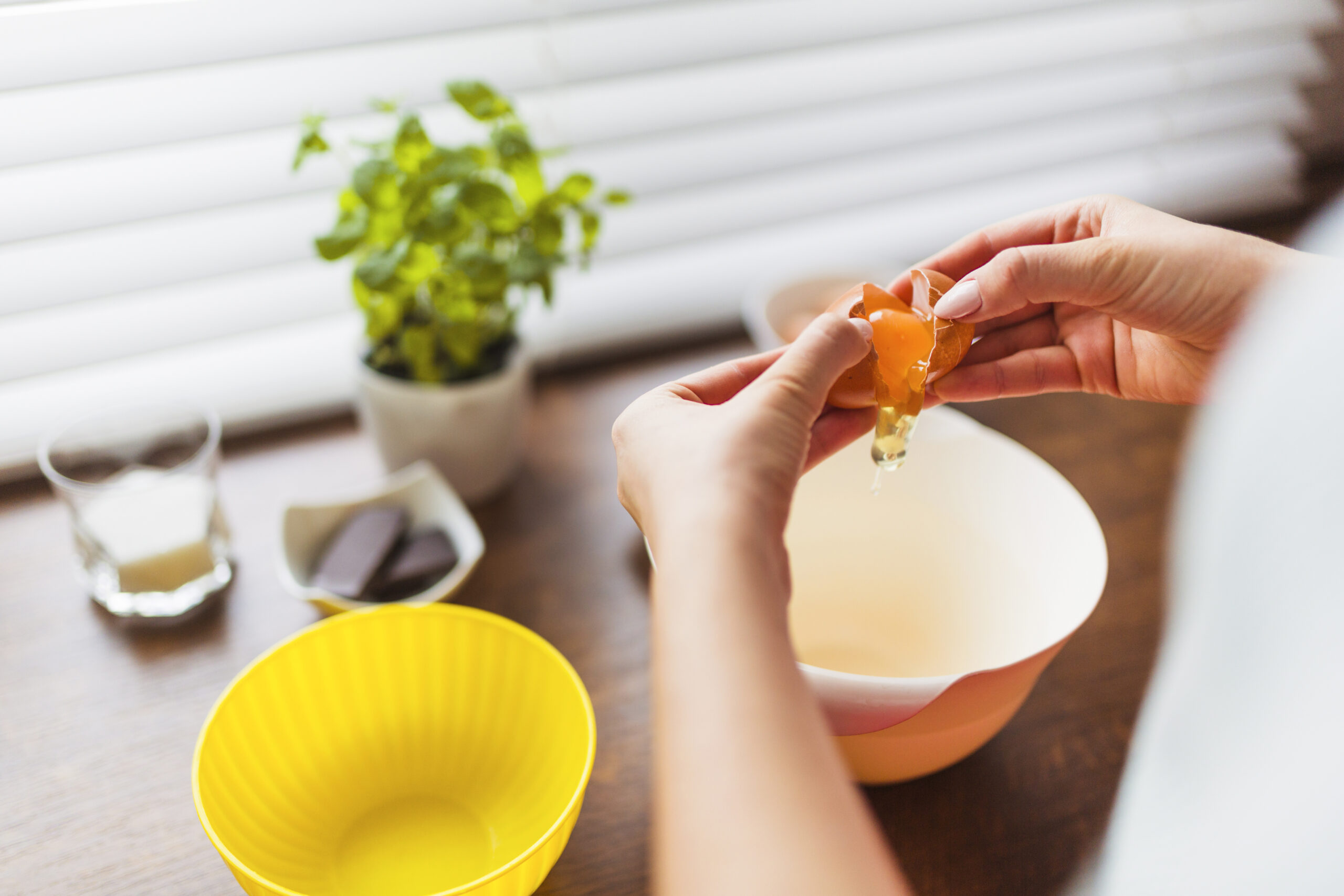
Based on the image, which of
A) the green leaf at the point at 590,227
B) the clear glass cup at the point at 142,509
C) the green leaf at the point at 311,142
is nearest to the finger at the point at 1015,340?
the green leaf at the point at 590,227

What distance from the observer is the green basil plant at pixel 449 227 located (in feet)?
2.53

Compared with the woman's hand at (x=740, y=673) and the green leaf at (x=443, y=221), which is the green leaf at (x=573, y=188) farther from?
the woman's hand at (x=740, y=673)

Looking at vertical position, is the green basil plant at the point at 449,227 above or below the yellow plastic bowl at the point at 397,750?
above

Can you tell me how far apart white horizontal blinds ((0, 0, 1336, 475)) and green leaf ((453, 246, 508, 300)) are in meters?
0.26

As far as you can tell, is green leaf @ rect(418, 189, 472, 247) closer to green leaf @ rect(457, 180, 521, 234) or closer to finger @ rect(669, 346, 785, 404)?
green leaf @ rect(457, 180, 521, 234)

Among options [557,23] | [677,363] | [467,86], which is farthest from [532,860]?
[557,23]

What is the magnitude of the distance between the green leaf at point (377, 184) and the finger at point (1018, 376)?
→ 510mm

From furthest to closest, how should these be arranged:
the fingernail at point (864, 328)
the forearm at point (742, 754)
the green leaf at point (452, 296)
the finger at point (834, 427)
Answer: the green leaf at point (452, 296) < the finger at point (834, 427) < the fingernail at point (864, 328) < the forearm at point (742, 754)

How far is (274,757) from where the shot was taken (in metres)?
0.66

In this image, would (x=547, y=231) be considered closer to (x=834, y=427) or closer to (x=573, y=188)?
(x=573, y=188)

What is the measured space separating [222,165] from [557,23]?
387 mm

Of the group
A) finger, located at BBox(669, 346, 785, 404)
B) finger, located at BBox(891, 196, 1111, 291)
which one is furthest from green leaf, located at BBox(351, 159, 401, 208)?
finger, located at BBox(891, 196, 1111, 291)

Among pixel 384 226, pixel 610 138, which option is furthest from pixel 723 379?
pixel 610 138

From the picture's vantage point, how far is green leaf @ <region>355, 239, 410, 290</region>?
30.1 inches
